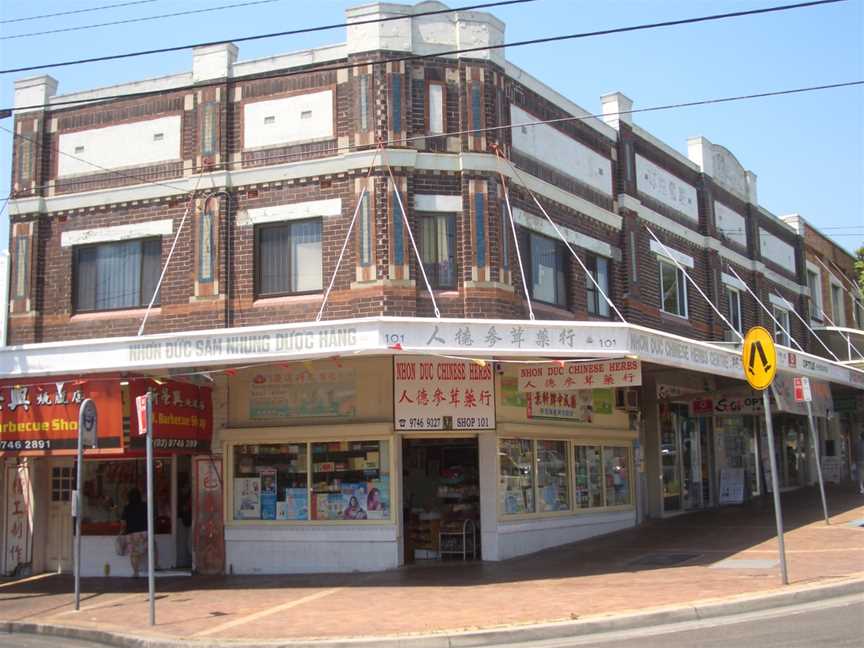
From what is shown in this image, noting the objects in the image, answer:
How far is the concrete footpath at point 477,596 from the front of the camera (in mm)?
10773

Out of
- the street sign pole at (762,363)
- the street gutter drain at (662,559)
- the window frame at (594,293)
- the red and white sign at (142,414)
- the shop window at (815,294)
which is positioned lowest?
the street gutter drain at (662,559)

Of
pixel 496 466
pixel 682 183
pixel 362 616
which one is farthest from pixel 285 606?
pixel 682 183

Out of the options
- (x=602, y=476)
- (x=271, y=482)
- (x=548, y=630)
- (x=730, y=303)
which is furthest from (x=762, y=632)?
(x=730, y=303)

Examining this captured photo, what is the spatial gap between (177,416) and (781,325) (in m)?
20.8

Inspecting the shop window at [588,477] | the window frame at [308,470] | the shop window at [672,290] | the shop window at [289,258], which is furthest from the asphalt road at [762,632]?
the shop window at [672,290]

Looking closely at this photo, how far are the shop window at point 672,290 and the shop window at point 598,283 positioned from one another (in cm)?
278

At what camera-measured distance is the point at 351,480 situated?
16203mm

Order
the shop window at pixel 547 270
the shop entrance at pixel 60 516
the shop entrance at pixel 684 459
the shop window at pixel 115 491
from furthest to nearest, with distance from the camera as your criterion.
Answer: the shop entrance at pixel 684 459, the shop entrance at pixel 60 516, the shop window at pixel 547 270, the shop window at pixel 115 491

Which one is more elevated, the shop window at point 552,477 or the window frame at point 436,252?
the window frame at point 436,252

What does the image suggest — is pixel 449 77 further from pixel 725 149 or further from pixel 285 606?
pixel 725 149

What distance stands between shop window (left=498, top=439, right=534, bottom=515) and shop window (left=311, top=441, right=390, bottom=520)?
2.12 m

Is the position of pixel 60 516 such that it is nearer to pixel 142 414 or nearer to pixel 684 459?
pixel 142 414

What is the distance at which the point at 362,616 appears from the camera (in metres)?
11.9

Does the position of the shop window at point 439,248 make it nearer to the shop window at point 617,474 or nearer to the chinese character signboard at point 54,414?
the chinese character signboard at point 54,414
